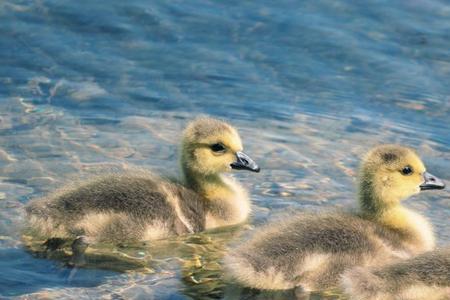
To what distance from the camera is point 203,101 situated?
9398 mm

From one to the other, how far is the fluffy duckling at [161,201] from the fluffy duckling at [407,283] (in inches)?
56.5

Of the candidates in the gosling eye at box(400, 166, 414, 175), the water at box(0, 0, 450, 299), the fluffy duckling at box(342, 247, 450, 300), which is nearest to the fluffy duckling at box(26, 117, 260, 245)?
the water at box(0, 0, 450, 299)

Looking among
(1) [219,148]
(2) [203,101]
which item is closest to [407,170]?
(1) [219,148]

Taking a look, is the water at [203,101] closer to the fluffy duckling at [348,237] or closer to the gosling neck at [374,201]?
the fluffy duckling at [348,237]

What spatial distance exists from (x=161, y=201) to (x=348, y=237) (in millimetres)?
1141

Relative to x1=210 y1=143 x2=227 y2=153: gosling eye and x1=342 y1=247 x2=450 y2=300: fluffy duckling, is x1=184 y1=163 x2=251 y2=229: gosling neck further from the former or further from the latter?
x1=342 y1=247 x2=450 y2=300: fluffy duckling

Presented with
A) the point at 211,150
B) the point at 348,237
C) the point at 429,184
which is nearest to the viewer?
the point at 348,237

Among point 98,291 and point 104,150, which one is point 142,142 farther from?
point 98,291

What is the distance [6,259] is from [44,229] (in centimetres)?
25

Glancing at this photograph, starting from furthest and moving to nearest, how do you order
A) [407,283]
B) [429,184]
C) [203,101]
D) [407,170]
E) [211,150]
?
[203,101] → [211,150] → [429,184] → [407,170] → [407,283]

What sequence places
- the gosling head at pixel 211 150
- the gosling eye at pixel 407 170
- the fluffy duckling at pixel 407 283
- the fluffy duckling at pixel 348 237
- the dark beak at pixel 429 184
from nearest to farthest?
1. the fluffy duckling at pixel 407 283
2. the fluffy duckling at pixel 348 237
3. the gosling eye at pixel 407 170
4. the dark beak at pixel 429 184
5. the gosling head at pixel 211 150

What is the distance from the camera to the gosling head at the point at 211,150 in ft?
23.2

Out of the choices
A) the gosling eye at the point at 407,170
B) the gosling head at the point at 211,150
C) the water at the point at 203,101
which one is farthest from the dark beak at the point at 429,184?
the gosling head at the point at 211,150

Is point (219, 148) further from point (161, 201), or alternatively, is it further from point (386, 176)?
point (386, 176)
